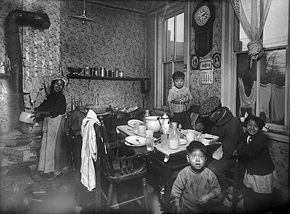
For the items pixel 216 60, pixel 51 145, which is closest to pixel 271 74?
pixel 216 60

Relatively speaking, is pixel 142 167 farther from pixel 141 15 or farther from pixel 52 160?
pixel 141 15

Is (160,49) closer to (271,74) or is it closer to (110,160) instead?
(271,74)

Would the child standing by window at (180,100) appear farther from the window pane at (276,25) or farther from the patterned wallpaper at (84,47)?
the patterned wallpaper at (84,47)

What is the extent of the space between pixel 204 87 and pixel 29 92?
2.34m

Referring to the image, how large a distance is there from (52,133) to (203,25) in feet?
7.56

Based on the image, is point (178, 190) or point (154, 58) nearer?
point (178, 190)

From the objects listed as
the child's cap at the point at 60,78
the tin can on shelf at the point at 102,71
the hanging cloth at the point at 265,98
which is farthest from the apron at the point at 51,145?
the hanging cloth at the point at 265,98

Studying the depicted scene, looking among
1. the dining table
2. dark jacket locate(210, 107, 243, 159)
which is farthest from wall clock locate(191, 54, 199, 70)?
the dining table

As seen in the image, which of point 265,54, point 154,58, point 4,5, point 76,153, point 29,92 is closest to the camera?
point 265,54

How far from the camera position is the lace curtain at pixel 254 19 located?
1999mm

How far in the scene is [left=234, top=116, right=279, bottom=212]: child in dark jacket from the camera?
5.36ft

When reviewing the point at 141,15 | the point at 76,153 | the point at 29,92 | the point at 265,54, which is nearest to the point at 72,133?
the point at 76,153

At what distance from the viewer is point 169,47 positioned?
12.1 feet

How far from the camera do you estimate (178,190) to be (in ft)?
4.75
